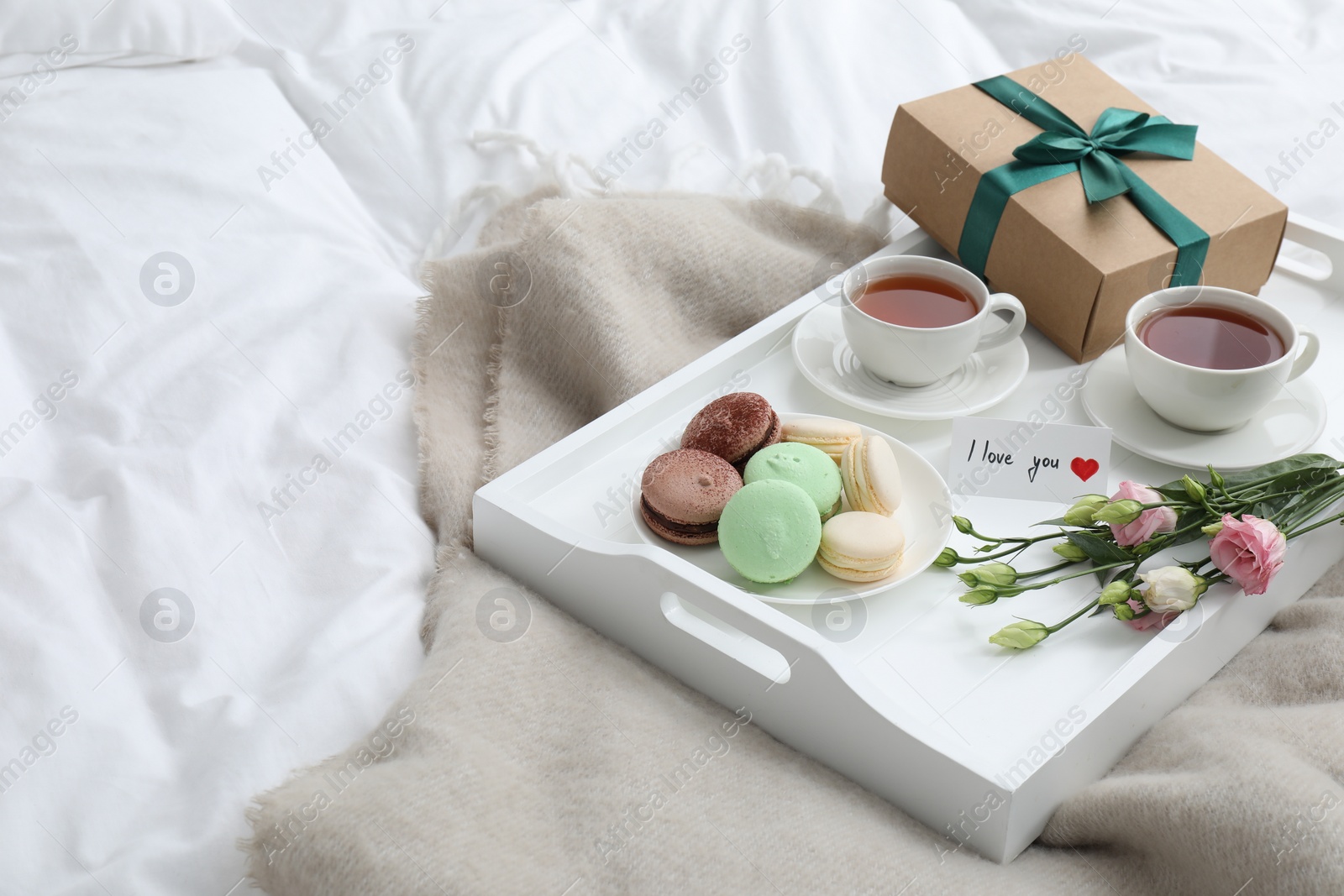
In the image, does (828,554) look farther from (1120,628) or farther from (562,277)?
(562,277)

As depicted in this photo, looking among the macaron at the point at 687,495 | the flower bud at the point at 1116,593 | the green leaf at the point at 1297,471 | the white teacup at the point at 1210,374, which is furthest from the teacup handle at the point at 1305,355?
the macaron at the point at 687,495

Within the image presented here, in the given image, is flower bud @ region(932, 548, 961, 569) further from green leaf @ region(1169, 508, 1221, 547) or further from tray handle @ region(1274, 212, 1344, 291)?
tray handle @ region(1274, 212, 1344, 291)

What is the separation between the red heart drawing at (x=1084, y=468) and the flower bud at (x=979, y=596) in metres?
0.19

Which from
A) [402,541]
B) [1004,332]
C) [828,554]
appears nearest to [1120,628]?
[828,554]

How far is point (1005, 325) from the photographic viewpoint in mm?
1144

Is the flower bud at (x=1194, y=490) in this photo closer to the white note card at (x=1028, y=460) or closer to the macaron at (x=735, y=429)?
the white note card at (x=1028, y=460)

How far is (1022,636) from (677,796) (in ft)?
0.95

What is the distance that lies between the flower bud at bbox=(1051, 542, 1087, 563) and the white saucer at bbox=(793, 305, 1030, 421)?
0.19 m

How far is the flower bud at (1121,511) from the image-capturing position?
902 mm

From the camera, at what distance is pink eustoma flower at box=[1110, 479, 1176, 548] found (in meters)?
0.91

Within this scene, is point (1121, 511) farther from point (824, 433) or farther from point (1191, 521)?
point (824, 433)

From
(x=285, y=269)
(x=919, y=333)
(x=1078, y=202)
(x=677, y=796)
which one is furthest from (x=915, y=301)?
(x=285, y=269)

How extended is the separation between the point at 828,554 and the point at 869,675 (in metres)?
0.11

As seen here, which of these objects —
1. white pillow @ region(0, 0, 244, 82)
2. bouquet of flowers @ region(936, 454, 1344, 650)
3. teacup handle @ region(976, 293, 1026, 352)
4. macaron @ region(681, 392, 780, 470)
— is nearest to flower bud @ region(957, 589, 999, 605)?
bouquet of flowers @ region(936, 454, 1344, 650)
